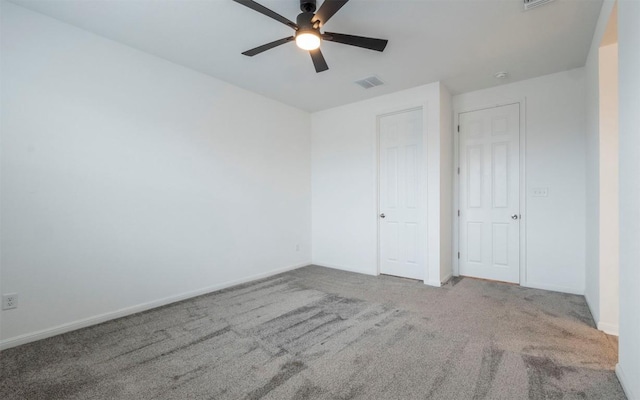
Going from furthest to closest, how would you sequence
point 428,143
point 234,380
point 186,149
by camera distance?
point 428,143 → point 186,149 → point 234,380

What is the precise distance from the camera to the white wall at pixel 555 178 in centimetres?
348

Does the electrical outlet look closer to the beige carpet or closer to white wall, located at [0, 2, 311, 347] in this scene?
white wall, located at [0, 2, 311, 347]

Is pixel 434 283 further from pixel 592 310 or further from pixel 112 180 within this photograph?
pixel 112 180

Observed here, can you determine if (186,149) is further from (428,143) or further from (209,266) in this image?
(428,143)

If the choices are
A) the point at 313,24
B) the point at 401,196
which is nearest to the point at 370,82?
the point at 401,196

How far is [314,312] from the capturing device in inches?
119

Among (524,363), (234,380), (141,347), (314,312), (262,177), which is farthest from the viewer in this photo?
(262,177)

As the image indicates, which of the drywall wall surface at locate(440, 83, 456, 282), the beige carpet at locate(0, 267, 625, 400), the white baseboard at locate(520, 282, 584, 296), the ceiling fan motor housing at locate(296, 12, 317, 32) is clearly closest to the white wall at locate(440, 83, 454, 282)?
the drywall wall surface at locate(440, 83, 456, 282)

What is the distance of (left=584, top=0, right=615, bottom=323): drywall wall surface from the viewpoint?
2.55m

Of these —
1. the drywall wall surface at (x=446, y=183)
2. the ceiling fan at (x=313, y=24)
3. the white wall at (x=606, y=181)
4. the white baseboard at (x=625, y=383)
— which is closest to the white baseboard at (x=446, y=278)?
the drywall wall surface at (x=446, y=183)

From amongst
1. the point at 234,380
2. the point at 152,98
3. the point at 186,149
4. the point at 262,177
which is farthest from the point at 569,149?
the point at 152,98

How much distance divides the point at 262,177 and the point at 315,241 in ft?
5.23

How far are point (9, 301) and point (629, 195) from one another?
4.41 metres

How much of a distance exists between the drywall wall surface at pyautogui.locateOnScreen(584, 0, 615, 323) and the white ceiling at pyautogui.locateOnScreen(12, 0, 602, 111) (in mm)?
174
